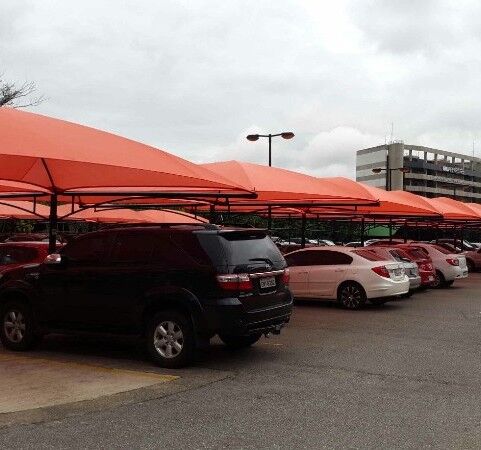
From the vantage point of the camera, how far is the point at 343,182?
65.9ft

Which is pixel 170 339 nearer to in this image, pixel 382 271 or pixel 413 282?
pixel 382 271

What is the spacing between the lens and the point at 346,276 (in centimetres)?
1523

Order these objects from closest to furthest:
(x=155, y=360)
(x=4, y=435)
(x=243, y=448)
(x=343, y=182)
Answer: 1. (x=243, y=448)
2. (x=4, y=435)
3. (x=155, y=360)
4. (x=343, y=182)

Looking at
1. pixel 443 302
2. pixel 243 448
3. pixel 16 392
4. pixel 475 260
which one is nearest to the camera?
pixel 243 448

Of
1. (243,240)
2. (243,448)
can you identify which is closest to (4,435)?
(243,448)

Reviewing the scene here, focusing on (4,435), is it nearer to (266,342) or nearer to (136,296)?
(136,296)

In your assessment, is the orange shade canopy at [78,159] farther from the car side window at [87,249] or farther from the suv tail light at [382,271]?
the suv tail light at [382,271]

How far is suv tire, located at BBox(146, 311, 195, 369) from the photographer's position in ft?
26.5

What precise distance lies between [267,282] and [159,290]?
56.4 inches

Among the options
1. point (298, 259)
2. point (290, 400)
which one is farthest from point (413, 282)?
point (290, 400)

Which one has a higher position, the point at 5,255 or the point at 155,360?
the point at 5,255

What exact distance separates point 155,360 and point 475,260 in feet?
89.7

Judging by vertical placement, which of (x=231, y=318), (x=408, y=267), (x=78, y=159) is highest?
(x=78, y=159)

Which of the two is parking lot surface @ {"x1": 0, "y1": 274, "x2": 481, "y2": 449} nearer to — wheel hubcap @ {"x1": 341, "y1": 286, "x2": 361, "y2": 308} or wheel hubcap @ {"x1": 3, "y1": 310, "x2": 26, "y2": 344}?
wheel hubcap @ {"x1": 3, "y1": 310, "x2": 26, "y2": 344}
